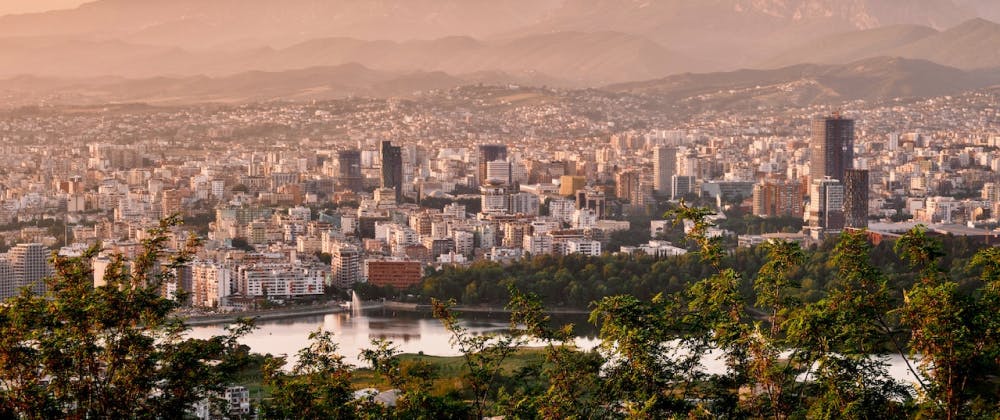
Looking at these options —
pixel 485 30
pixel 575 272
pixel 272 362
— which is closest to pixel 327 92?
pixel 485 30

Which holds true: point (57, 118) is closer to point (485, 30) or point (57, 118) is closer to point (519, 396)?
point (519, 396)

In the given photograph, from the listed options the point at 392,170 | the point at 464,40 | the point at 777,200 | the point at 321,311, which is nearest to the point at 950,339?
the point at 321,311

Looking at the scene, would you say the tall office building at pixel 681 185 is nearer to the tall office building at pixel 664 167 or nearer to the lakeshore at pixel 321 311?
the tall office building at pixel 664 167

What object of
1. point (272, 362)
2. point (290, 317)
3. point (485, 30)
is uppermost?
point (485, 30)

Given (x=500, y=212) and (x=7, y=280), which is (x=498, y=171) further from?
(x=7, y=280)

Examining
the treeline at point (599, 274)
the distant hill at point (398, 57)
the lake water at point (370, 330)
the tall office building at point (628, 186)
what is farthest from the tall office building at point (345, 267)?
the distant hill at point (398, 57)
